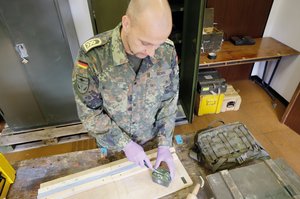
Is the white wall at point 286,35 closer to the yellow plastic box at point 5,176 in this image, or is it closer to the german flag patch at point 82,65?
the german flag patch at point 82,65

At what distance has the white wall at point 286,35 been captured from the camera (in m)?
2.40

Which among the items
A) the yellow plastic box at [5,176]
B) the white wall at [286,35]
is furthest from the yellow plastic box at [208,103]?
the yellow plastic box at [5,176]

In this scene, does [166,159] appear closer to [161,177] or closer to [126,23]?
[161,177]

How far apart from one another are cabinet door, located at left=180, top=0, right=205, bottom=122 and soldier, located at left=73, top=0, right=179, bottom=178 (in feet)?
3.29

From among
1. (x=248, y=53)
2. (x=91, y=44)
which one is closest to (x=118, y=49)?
(x=91, y=44)

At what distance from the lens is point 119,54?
0.83 m

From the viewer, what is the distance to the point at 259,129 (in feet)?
7.62

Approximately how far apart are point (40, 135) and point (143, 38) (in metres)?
1.90

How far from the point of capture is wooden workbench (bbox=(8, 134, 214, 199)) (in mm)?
938

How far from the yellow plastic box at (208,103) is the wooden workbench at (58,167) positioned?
139cm

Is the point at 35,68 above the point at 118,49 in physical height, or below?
below

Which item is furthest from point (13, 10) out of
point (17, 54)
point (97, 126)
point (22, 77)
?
point (97, 126)

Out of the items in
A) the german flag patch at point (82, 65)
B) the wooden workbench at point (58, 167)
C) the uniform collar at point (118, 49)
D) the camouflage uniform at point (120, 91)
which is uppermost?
the uniform collar at point (118, 49)

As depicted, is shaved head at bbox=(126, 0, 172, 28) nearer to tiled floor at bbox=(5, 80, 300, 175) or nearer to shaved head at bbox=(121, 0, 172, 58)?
shaved head at bbox=(121, 0, 172, 58)
